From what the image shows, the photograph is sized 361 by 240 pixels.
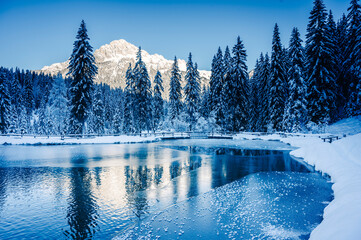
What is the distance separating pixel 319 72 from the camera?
33875 millimetres

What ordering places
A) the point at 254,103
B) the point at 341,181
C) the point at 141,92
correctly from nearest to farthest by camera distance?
the point at 341,181, the point at 141,92, the point at 254,103

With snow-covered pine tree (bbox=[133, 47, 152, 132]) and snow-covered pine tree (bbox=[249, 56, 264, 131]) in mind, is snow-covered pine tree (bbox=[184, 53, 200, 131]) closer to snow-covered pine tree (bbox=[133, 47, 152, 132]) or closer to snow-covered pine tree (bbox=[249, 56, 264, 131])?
snow-covered pine tree (bbox=[133, 47, 152, 132])

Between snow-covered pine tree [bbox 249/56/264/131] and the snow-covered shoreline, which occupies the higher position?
snow-covered pine tree [bbox 249/56/264/131]

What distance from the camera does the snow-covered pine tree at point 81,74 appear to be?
1460 inches

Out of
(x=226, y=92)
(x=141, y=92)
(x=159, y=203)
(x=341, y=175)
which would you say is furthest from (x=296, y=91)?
(x=159, y=203)

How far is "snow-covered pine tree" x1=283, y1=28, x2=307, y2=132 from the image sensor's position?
35.9m

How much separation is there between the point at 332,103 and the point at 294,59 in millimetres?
9154

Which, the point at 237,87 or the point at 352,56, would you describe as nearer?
the point at 352,56

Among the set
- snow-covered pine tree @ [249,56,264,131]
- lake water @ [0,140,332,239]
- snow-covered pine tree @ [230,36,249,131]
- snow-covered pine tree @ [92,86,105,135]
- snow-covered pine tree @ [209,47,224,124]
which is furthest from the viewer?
snow-covered pine tree @ [92,86,105,135]

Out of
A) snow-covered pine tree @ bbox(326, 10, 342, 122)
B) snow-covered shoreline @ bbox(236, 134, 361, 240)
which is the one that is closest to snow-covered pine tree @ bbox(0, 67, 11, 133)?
snow-covered shoreline @ bbox(236, 134, 361, 240)

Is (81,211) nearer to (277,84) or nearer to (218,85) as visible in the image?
(277,84)

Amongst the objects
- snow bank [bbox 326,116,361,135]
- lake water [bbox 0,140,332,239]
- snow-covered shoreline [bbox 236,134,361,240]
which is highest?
snow bank [bbox 326,116,361,135]

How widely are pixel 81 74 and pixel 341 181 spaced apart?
3757 centimetres

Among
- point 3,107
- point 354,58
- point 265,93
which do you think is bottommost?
point 3,107
